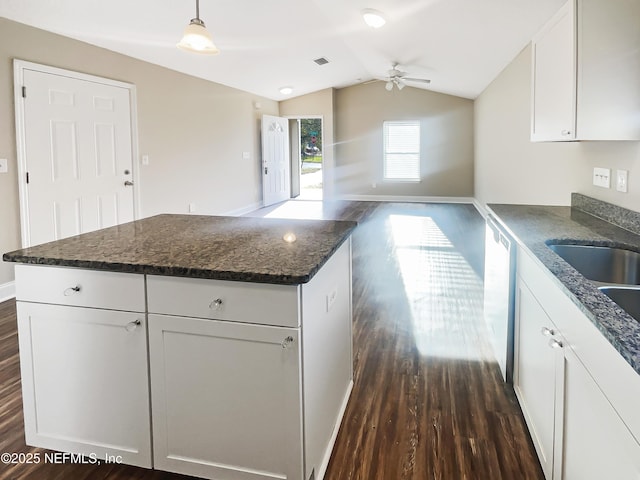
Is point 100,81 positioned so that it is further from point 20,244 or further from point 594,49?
point 594,49

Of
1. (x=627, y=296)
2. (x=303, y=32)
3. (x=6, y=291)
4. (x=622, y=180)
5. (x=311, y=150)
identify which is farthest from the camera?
(x=311, y=150)

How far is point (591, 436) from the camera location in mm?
1186

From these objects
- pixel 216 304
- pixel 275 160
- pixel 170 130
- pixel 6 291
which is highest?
pixel 170 130

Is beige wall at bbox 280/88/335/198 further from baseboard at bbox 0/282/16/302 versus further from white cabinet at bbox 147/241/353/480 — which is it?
white cabinet at bbox 147/241/353/480

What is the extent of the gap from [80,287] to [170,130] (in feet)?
16.5

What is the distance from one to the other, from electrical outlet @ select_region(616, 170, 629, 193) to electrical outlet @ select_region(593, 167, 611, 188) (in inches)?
4.5

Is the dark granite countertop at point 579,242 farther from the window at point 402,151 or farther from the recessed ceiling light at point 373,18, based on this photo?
the window at point 402,151

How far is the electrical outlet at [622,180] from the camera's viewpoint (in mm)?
2297

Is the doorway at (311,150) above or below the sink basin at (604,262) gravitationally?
above

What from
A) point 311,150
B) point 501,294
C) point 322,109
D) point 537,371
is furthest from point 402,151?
point 537,371

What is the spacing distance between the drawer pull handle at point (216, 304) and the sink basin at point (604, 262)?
142 centimetres

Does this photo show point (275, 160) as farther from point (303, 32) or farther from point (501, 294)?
point (501, 294)

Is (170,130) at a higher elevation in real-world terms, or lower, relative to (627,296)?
higher

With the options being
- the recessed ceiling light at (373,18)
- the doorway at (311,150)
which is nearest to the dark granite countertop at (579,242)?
the recessed ceiling light at (373,18)
